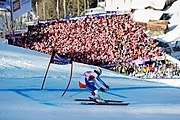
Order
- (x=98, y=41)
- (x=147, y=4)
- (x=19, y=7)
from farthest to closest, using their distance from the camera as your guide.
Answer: (x=147, y=4), (x=19, y=7), (x=98, y=41)

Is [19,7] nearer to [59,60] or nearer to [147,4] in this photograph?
[59,60]

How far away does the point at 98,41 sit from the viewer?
23844 millimetres

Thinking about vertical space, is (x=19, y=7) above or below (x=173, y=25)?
above

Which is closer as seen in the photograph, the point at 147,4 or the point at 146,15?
the point at 146,15

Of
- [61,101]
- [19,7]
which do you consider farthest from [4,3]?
[61,101]

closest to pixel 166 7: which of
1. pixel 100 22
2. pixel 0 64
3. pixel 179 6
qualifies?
pixel 179 6

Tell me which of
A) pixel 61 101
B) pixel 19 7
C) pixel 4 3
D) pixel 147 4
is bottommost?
pixel 61 101

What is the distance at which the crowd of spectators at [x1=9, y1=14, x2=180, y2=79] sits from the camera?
21.1 meters

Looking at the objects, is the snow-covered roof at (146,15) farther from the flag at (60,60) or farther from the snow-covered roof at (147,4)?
the flag at (60,60)

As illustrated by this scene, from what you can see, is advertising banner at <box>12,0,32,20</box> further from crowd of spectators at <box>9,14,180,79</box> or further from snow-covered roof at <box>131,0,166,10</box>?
snow-covered roof at <box>131,0,166,10</box>

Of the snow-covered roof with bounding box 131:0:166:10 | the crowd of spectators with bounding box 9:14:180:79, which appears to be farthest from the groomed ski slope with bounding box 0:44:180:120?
the snow-covered roof with bounding box 131:0:166:10

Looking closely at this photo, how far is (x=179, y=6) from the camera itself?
131 ft

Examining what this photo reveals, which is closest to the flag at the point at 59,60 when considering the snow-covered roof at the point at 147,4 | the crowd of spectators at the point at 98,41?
the crowd of spectators at the point at 98,41

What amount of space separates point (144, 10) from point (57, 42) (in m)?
17.1
